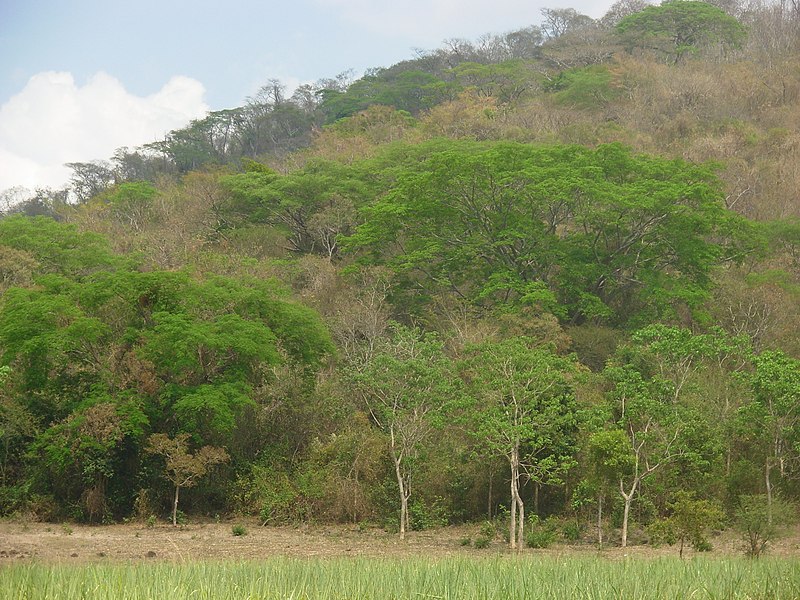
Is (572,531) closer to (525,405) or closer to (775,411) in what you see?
(525,405)

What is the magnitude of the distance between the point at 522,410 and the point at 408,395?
223cm

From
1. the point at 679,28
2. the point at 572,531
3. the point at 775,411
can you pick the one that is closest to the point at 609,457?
the point at 572,531

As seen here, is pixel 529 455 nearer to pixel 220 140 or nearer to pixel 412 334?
A: pixel 412 334

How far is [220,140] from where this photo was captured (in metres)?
55.0

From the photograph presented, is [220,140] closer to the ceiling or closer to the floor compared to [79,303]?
closer to the ceiling

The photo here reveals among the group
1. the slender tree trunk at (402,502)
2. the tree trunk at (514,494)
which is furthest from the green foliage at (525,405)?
the slender tree trunk at (402,502)

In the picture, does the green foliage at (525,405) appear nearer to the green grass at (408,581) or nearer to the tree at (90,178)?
the green grass at (408,581)

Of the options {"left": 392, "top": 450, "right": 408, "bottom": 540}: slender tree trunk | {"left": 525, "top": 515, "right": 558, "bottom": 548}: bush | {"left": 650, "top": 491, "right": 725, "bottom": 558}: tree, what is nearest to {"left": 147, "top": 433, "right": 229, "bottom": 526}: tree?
{"left": 392, "top": 450, "right": 408, "bottom": 540}: slender tree trunk

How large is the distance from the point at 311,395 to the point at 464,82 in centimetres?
3481

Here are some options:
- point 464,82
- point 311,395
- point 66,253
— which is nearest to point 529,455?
point 311,395

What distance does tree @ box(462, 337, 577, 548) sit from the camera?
14891mm

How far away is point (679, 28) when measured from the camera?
52094mm

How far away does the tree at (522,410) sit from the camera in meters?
14.9

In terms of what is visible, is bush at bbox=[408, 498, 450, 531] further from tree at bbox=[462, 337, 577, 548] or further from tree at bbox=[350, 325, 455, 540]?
tree at bbox=[462, 337, 577, 548]
